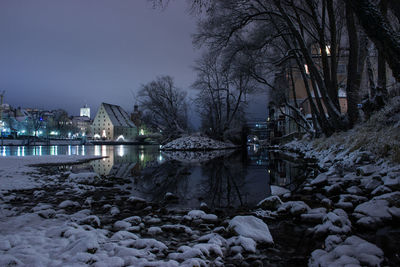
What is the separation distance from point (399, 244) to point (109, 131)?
9053cm

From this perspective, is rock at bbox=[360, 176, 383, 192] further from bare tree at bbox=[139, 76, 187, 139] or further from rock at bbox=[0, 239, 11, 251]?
bare tree at bbox=[139, 76, 187, 139]

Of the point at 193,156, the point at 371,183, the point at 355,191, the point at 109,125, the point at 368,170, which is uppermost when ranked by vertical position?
the point at 109,125

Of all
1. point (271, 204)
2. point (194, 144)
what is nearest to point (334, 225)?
point (271, 204)

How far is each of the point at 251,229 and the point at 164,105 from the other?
97.5ft

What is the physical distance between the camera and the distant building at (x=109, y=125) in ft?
280

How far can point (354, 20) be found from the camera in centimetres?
973

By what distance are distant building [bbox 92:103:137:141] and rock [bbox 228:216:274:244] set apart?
84840mm

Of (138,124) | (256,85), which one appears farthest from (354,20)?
(138,124)


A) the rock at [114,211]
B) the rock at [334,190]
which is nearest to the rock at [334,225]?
the rock at [334,190]

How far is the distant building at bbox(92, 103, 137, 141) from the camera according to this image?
280 ft

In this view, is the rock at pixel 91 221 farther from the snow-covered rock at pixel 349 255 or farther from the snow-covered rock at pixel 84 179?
the snow-covered rock at pixel 84 179

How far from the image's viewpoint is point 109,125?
282ft

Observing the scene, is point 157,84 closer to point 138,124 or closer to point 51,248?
point 51,248

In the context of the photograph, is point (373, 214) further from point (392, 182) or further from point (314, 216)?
point (392, 182)
